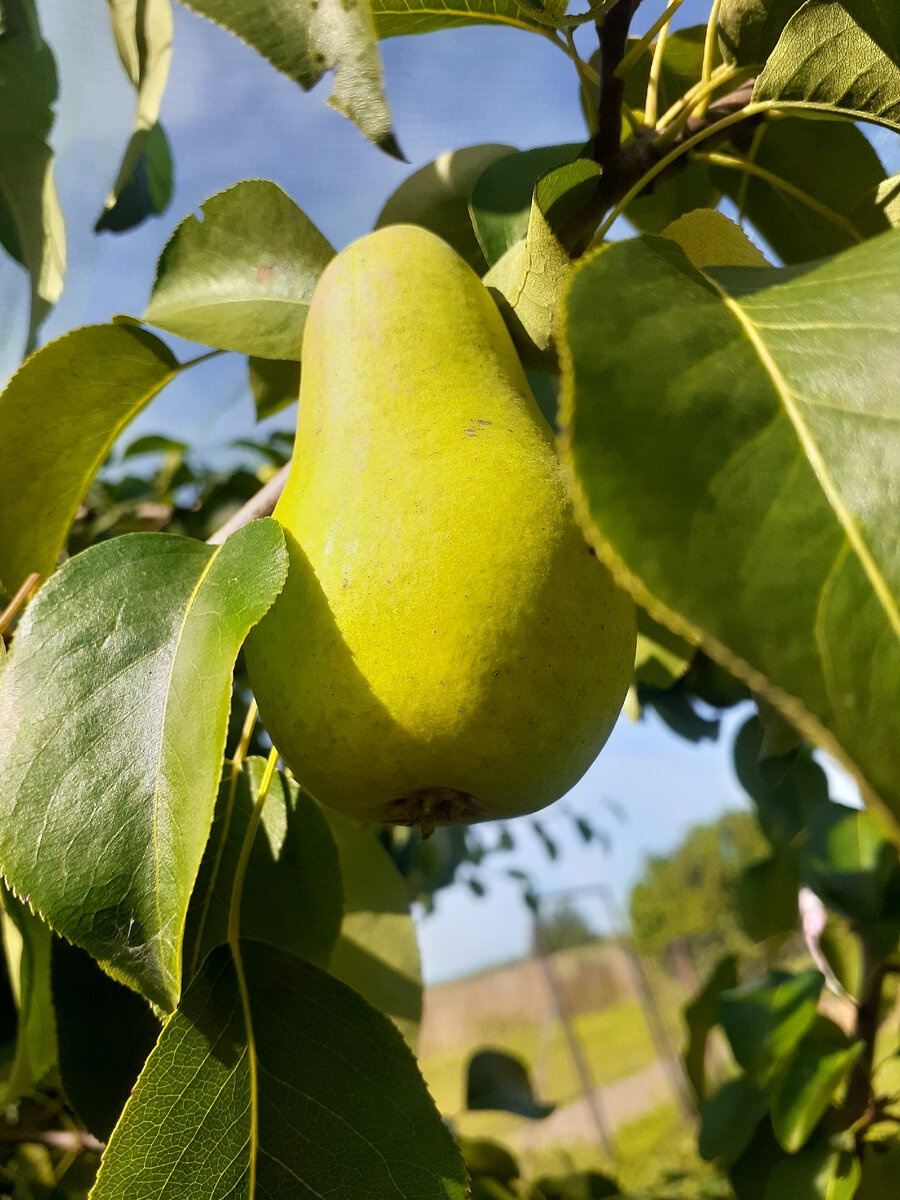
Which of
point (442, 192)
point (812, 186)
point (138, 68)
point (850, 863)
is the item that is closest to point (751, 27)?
point (812, 186)

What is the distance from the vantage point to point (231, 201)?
59 centimetres

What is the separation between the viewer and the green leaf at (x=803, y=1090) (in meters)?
0.93

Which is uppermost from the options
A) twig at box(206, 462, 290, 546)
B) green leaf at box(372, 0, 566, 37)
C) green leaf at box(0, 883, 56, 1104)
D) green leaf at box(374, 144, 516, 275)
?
green leaf at box(372, 0, 566, 37)

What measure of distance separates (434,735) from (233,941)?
206 millimetres

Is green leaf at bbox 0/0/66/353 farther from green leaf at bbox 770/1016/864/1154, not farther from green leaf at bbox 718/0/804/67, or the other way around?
Result: green leaf at bbox 770/1016/864/1154

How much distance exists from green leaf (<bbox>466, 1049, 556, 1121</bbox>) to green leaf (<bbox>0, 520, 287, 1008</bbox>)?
3.36 feet

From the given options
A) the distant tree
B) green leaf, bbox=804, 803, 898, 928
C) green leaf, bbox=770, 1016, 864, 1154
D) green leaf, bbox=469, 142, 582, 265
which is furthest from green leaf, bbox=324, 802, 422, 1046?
the distant tree

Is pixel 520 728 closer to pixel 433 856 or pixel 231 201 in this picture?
pixel 231 201

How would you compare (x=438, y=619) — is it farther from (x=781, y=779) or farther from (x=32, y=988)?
(x=781, y=779)

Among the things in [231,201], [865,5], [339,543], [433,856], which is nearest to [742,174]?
[865,5]

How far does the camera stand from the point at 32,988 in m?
0.61

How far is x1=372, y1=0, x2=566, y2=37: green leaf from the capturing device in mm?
527

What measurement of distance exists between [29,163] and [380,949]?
2.08 feet

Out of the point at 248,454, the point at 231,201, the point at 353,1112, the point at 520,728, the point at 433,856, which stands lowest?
the point at 433,856
